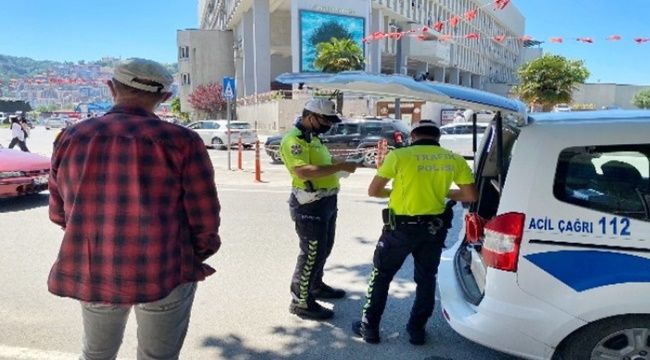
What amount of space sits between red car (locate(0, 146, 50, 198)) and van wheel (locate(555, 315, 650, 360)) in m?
7.70

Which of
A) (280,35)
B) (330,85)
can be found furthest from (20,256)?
(280,35)

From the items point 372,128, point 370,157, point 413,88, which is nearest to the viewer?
point 413,88

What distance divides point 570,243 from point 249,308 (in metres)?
2.54

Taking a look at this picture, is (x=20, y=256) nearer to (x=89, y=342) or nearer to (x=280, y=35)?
(x=89, y=342)

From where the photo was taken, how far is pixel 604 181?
2561 millimetres

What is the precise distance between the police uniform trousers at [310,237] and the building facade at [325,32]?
2287 centimetres

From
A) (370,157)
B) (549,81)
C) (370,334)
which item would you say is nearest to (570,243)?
(370,334)

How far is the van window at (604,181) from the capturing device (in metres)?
2.46

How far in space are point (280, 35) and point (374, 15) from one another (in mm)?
8511

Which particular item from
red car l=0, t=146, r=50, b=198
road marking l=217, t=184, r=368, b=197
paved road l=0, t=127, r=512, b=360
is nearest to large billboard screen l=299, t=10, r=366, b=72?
road marking l=217, t=184, r=368, b=197

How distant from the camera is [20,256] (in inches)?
213

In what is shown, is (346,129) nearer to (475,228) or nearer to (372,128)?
(372,128)

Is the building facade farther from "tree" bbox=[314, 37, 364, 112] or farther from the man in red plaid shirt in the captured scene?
the man in red plaid shirt

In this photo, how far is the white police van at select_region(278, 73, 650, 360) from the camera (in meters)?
2.38
